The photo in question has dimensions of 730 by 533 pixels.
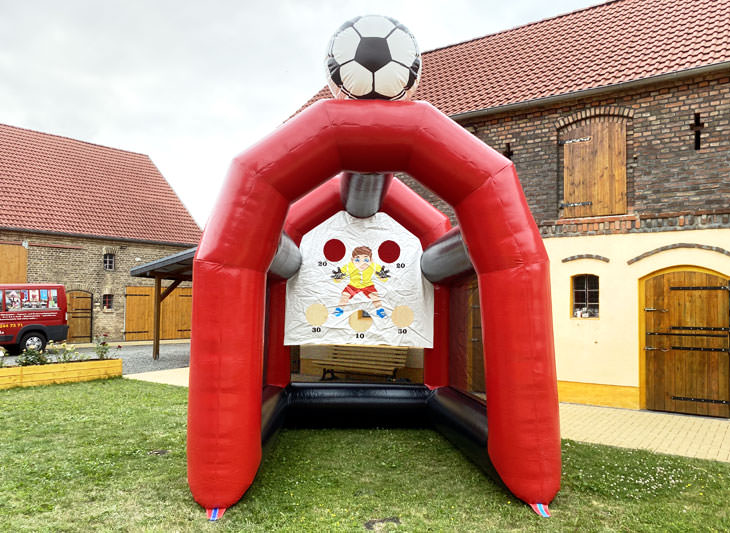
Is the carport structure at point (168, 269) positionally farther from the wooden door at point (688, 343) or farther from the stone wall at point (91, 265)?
the wooden door at point (688, 343)

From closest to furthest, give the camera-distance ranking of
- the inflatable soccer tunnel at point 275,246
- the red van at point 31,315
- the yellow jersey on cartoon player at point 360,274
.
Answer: the inflatable soccer tunnel at point 275,246 → the yellow jersey on cartoon player at point 360,274 → the red van at point 31,315

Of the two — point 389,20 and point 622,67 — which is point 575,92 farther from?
point 389,20

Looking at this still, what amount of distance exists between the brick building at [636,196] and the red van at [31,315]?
12256mm

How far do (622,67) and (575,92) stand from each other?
0.92 m

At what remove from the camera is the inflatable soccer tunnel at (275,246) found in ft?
12.8

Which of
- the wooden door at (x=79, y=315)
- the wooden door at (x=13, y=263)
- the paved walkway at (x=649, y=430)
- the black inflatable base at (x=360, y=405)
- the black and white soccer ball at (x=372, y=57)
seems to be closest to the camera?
the black and white soccer ball at (x=372, y=57)

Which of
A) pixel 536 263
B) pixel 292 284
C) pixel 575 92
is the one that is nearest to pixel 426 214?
pixel 292 284

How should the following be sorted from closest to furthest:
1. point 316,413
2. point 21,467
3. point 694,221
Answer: point 21,467 < point 316,413 < point 694,221

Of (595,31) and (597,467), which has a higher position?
(595,31)

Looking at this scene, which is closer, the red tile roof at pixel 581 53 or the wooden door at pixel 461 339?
the wooden door at pixel 461 339

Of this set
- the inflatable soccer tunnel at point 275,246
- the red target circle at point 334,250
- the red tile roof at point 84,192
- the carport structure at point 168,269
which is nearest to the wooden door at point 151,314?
the red tile roof at point 84,192

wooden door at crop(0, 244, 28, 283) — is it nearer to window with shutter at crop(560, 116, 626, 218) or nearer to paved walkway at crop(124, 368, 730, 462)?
window with shutter at crop(560, 116, 626, 218)

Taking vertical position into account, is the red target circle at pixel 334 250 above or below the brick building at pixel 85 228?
below

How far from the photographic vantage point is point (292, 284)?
664cm
